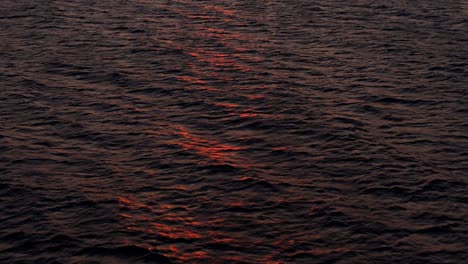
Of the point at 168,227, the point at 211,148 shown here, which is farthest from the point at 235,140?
the point at 168,227

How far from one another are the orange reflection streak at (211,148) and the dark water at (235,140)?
0.10 meters

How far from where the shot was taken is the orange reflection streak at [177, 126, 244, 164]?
31703 millimetres

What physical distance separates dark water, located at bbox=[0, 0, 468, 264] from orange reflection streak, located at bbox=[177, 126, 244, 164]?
101mm

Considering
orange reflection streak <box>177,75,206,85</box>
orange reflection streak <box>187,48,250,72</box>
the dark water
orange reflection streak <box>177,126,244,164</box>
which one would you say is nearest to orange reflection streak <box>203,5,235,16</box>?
the dark water

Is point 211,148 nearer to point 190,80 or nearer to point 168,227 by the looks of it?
point 168,227

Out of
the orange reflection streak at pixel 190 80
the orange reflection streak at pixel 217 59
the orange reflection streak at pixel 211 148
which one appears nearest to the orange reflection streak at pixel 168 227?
the orange reflection streak at pixel 211 148

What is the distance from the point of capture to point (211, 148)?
32594mm

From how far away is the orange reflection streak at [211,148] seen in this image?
3170 centimetres

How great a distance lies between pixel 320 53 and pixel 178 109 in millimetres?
12585

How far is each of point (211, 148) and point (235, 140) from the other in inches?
56.9

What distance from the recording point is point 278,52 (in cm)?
4647

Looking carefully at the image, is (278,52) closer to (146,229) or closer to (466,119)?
(466,119)

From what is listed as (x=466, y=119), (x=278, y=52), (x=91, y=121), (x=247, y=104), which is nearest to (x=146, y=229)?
(x=91, y=121)

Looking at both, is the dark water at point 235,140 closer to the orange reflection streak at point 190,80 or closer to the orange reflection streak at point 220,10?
the orange reflection streak at point 190,80
